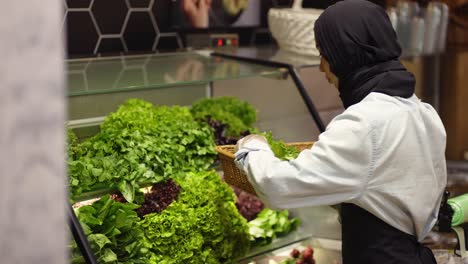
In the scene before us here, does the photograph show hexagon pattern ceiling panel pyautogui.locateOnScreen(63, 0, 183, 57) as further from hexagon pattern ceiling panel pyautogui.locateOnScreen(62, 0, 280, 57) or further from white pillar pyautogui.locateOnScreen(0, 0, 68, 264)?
white pillar pyautogui.locateOnScreen(0, 0, 68, 264)

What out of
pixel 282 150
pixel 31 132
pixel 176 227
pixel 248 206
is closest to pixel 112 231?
pixel 176 227

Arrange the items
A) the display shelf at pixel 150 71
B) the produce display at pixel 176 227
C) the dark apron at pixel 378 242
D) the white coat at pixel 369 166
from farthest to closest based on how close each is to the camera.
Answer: the display shelf at pixel 150 71, the produce display at pixel 176 227, the dark apron at pixel 378 242, the white coat at pixel 369 166

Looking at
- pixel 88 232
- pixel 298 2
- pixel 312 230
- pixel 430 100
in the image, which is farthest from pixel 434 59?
pixel 88 232

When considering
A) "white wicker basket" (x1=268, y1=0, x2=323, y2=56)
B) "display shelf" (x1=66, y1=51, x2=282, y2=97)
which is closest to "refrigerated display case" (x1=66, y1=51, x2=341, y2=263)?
"display shelf" (x1=66, y1=51, x2=282, y2=97)

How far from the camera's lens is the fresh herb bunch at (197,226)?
6.85 ft

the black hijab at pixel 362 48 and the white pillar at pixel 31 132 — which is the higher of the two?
the white pillar at pixel 31 132

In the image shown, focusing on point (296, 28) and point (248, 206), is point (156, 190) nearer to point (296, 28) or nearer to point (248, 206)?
point (248, 206)

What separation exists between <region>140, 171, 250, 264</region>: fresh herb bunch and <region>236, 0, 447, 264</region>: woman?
16.1 inches

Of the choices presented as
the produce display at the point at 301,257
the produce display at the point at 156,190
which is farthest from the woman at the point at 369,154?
the produce display at the point at 301,257

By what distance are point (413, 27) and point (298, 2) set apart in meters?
1.01

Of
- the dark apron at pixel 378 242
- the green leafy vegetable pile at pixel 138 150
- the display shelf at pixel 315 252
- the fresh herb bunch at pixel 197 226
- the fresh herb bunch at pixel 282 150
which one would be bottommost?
the display shelf at pixel 315 252

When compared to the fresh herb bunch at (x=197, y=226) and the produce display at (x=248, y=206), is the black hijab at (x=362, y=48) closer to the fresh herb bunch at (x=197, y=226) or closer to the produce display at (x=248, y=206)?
the fresh herb bunch at (x=197, y=226)

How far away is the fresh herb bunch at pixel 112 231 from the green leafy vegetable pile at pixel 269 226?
668mm

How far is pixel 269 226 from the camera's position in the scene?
103 inches
